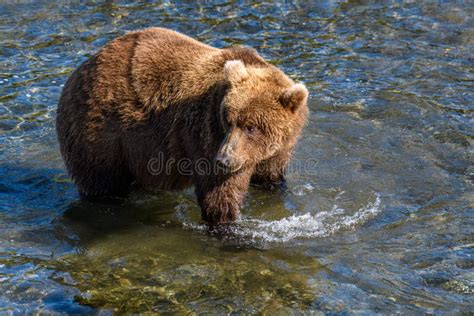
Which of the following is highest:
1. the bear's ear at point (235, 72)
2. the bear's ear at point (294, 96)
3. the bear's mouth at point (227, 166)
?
the bear's ear at point (235, 72)

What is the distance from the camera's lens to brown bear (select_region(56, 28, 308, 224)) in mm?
6555

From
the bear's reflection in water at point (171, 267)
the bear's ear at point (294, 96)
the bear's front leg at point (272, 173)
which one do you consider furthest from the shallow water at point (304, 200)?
the bear's ear at point (294, 96)

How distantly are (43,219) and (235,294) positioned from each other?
259 centimetres

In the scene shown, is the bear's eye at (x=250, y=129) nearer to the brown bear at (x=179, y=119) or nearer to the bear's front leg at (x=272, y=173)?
the brown bear at (x=179, y=119)

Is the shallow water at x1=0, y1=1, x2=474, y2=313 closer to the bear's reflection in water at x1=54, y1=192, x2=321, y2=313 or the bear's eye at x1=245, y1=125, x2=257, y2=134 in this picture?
the bear's reflection in water at x1=54, y1=192, x2=321, y2=313

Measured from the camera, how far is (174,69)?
7.36 meters

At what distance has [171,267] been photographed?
6.58 metres

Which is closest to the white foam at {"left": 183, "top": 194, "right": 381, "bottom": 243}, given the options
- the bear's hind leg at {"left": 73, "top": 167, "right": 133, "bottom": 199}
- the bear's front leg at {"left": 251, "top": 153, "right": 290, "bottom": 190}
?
the bear's front leg at {"left": 251, "top": 153, "right": 290, "bottom": 190}

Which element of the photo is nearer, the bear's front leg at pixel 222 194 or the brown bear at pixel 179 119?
the brown bear at pixel 179 119

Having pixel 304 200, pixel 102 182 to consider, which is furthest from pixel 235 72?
pixel 102 182

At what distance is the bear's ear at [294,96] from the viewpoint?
6520mm

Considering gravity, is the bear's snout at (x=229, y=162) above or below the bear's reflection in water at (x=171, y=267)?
above

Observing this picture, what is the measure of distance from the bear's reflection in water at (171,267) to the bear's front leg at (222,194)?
22 cm

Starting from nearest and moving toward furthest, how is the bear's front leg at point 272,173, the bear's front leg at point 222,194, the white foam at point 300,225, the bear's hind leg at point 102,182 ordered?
the bear's front leg at point 222,194
the white foam at point 300,225
the bear's front leg at point 272,173
the bear's hind leg at point 102,182
